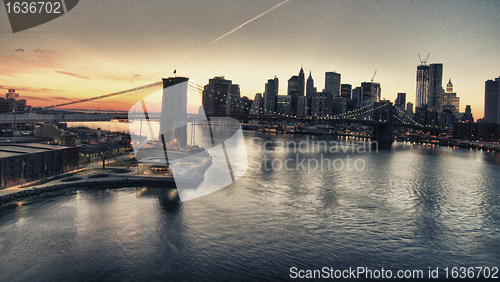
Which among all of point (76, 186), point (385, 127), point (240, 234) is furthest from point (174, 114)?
point (385, 127)

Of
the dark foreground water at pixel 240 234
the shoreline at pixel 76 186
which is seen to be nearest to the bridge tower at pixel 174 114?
the shoreline at pixel 76 186

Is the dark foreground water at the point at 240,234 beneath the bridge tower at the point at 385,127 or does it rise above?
beneath

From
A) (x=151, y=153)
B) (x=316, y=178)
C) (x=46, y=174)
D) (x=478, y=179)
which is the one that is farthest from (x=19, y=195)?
(x=478, y=179)

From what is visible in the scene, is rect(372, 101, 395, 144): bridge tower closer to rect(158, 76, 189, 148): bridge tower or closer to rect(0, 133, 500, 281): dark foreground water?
rect(158, 76, 189, 148): bridge tower

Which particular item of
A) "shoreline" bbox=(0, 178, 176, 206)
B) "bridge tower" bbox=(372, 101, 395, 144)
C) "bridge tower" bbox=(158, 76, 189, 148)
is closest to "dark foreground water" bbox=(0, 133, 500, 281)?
"shoreline" bbox=(0, 178, 176, 206)

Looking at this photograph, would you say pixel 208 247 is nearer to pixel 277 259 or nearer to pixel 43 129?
pixel 277 259

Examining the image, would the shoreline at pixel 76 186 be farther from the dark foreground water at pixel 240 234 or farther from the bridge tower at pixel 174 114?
the bridge tower at pixel 174 114
